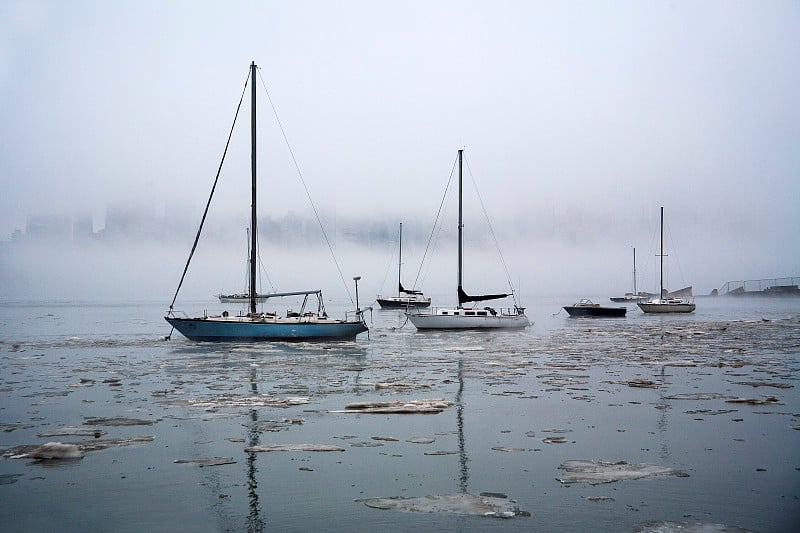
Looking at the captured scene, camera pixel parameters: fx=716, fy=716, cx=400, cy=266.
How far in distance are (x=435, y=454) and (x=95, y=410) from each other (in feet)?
32.4

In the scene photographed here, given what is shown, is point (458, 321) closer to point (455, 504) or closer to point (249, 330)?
point (249, 330)

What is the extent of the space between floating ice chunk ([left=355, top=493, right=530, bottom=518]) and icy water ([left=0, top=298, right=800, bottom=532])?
4 cm

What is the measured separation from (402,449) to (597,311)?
262ft

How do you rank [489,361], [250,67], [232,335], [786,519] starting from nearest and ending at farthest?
1. [786,519]
2. [489,361]
3. [232,335]
4. [250,67]

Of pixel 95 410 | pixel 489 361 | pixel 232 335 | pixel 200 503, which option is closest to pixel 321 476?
pixel 200 503

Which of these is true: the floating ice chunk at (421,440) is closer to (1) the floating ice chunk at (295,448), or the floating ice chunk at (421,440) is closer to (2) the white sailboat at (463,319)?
(1) the floating ice chunk at (295,448)

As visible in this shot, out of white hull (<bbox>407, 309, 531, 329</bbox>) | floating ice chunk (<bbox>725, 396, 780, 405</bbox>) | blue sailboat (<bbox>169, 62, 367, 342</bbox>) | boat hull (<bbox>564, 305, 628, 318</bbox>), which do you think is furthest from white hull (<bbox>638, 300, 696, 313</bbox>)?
floating ice chunk (<bbox>725, 396, 780, 405</bbox>)

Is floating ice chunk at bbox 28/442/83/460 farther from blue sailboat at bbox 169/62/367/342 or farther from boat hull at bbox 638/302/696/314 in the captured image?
boat hull at bbox 638/302/696/314

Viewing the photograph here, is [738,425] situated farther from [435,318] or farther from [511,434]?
[435,318]

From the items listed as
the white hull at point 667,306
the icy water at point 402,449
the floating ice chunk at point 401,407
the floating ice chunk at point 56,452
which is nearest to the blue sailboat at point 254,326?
the icy water at point 402,449

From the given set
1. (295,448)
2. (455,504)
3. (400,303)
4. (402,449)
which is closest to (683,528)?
(455,504)

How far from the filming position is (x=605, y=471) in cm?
1218

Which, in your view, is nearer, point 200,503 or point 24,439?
point 200,503

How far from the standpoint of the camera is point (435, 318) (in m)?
55.2
